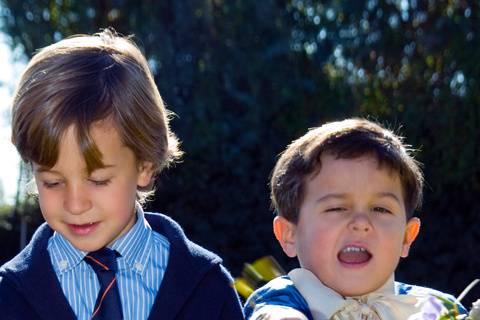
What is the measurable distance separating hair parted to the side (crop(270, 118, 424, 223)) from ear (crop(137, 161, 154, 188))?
0.40 m

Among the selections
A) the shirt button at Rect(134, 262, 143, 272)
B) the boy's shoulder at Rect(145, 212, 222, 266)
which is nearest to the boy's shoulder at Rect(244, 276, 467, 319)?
the boy's shoulder at Rect(145, 212, 222, 266)

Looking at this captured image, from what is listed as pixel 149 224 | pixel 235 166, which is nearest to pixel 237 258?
pixel 235 166

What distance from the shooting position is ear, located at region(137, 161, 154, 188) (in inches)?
121

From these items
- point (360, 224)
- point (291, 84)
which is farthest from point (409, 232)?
point (291, 84)

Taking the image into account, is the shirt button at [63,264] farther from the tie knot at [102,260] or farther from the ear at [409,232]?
the ear at [409,232]

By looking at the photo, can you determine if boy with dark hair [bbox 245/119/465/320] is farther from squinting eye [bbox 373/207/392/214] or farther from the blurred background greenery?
the blurred background greenery

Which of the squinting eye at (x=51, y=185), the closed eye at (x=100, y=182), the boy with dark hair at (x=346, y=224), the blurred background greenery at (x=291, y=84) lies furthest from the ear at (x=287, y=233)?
the blurred background greenery at (x=291, y=84)

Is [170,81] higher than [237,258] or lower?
higher

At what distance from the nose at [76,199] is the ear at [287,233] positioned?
62 cm

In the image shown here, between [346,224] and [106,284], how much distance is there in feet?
2.39

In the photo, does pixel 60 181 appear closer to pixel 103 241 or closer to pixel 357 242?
pixel 103 241

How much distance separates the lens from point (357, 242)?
2.84 m

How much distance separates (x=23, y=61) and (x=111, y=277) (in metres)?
3.60

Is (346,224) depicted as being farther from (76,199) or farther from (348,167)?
(76,199)
